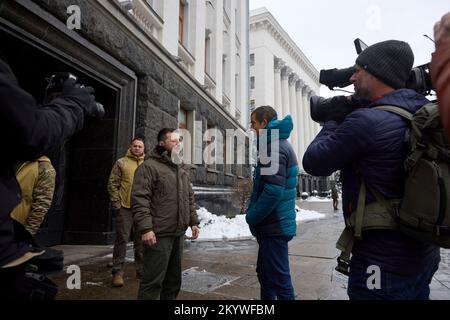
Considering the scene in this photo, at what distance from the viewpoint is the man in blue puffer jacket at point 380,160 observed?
60.7 inches

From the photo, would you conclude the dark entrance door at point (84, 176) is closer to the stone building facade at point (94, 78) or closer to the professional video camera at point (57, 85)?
the stone building facade at point (94, 78)

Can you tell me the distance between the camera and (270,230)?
9.12ft

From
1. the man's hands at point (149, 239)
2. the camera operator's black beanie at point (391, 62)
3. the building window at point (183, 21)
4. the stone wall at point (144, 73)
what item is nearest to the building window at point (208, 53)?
the building window at point (183, 21)

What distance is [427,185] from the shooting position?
54.8 inches

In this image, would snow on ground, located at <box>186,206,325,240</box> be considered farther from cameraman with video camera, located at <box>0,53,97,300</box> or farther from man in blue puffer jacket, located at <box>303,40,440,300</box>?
cameraman with video camera, located at <box>0,53,97,300</box>

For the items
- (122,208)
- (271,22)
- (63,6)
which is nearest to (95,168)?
(122,208)

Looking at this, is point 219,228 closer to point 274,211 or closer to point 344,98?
point 274,211

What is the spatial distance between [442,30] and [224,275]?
4.09 metres

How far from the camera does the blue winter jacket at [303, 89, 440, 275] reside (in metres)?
1.54

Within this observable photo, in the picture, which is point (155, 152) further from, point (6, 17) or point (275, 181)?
point (6, 17)

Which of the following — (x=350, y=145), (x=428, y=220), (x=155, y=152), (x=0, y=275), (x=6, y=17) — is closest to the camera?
(x=0, y=275)

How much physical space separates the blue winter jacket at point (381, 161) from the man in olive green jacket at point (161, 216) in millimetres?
1714

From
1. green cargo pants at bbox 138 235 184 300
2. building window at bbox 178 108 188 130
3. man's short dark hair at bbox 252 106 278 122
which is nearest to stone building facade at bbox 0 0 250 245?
building window at bbox 178 108 188 130

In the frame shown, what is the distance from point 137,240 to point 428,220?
4.06 m
